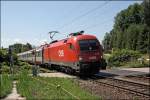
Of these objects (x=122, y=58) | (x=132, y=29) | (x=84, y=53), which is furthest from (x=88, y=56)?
(x=132, y=29)

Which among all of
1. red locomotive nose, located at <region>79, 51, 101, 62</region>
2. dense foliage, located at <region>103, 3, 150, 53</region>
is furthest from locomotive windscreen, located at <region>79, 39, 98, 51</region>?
dense foliage, located at <region>103, 3, 150, 53</region>

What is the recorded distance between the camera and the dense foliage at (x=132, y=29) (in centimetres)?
10062

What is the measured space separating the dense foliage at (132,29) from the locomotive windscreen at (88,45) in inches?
2913

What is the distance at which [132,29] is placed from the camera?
339 feet

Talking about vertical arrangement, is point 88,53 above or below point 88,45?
below

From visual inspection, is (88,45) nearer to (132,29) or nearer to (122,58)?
(122,58)

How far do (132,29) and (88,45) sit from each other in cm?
7884

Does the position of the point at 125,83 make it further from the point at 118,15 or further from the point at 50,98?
the point at 118,15

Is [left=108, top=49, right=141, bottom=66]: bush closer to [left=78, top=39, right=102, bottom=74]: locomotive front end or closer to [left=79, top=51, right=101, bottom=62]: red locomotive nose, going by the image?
[left=78, top=39, right=102, bottom=74]: locomotive front end

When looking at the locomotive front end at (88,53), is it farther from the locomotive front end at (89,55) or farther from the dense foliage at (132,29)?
the dense foliage at (132,29)

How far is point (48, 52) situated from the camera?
38312mm

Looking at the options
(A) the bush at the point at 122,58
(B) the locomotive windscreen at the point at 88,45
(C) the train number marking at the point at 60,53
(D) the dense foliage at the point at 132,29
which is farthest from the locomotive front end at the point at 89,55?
(D) the dense foliage at the point at 132,29

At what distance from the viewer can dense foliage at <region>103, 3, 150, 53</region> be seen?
100625 millimetres

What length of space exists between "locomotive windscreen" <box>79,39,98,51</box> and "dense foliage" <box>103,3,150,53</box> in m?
74.0
